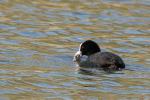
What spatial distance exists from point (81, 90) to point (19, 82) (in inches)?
48.8

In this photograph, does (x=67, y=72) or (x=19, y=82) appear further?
(x=67, y=72)

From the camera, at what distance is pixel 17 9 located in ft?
75.4

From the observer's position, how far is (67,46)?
18.9 metres

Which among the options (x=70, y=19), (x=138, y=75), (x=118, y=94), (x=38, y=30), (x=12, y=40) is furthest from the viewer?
(x=70, y=19)

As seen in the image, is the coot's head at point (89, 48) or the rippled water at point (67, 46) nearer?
the rippled water at point (67, 46)

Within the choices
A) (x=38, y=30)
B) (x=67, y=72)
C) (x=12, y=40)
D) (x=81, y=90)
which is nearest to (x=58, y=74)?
(x=67, y=72)

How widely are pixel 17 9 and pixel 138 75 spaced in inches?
316

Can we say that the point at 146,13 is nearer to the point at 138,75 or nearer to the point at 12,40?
the point at 12,40

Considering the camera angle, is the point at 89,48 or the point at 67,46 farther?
the point at 67,46

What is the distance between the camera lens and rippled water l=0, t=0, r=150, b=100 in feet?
47.1

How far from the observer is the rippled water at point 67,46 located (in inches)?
565

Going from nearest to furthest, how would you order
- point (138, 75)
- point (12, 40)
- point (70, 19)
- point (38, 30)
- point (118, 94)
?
point (118, 94), point (138, 75), point (12, 40), point (38, 30), point (70, 19)

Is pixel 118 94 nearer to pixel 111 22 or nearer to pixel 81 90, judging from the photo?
pixel 81 90

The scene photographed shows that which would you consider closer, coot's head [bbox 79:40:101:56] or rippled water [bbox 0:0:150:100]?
rippled water [bbox 0:0:150:100]
